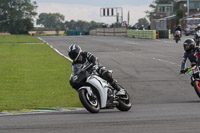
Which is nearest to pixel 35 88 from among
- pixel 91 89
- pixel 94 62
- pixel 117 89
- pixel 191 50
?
pixel 191 50

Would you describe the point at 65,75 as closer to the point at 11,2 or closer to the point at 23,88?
the point at 23,88

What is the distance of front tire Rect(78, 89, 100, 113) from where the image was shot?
10.1m

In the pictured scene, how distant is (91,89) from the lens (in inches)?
407

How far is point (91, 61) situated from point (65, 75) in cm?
994

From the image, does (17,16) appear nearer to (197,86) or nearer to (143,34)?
(143,34)

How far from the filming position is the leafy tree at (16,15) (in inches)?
6083

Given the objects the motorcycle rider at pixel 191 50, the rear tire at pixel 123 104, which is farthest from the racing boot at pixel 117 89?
the motorcycle rider at pixel 191 50

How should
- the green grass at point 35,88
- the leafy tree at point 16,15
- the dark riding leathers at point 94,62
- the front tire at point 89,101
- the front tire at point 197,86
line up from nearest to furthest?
the front tire at point 89,101 < the dark riding leathers at point 94,62 < the green grass at point 35,88 < the front tire at point 197,86 < the leafy tree at point 16,15

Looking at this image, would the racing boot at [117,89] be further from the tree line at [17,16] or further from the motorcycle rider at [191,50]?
the tree line at [17,16]

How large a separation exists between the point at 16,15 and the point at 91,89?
514 ft

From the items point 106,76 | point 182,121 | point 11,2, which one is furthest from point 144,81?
point 11,2

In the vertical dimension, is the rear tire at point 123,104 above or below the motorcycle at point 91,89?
below

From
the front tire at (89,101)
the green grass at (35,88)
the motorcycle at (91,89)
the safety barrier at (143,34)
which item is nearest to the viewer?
the front tire at (89,101)

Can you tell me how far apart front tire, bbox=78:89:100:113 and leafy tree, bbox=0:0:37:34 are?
460 feet
